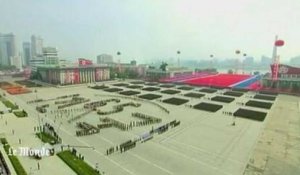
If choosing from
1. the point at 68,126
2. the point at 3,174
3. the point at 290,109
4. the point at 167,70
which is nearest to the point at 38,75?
the point at 167,70

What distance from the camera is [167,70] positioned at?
10062 centimetres

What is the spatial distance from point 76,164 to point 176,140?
12.8 meters

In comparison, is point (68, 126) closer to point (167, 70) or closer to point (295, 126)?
point (295, 126)

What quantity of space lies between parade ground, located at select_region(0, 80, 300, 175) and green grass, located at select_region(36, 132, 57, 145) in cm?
83

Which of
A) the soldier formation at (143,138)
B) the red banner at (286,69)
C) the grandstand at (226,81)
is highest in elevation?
the red banner at (286,69)

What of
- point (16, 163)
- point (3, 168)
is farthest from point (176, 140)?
point (3, 168)

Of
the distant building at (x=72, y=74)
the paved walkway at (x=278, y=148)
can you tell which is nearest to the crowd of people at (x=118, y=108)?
the paved walkway at (x=278, y=148)

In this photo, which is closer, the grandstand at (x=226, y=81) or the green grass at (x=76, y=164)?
the green grass at (x=76, y=164)

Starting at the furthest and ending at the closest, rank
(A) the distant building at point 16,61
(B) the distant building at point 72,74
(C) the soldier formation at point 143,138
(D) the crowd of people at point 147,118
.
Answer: (A) the distant building at point 16,61
(B) the distant building at point 72,74
(D) the crowd of people at point 147,118
(C) the soldier formation at point 143,138

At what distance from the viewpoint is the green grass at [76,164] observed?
2152 cm

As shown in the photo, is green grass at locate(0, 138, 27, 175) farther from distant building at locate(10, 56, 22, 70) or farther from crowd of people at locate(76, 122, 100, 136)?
distant building at locate(10, 56, 22, 70)

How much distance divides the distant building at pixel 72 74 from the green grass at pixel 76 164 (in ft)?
206

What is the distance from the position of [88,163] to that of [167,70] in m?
80.0

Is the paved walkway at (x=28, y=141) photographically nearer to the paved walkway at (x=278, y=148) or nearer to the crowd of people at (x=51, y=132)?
the crowd of people at (x=51, y=132)
